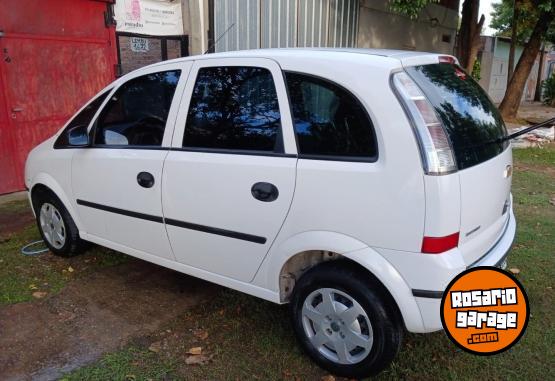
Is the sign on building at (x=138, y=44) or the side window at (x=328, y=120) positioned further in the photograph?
the sign on building at (x=138, y=44)

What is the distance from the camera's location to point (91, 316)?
11.0ft

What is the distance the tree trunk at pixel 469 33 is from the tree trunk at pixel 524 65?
Answer: 147cm

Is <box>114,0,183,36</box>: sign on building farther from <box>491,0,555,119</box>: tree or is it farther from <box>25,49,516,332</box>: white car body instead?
<box>491,0,555,119</box>: tree

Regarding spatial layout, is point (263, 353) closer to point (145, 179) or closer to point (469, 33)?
point (145, 179)

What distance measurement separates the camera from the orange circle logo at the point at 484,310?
2.32m

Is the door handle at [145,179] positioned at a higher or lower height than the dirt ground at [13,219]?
higher

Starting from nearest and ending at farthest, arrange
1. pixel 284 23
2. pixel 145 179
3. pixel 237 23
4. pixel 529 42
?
pixel 145 179 < pixel 237 23 < pixel 284 23 < pixel 529 42

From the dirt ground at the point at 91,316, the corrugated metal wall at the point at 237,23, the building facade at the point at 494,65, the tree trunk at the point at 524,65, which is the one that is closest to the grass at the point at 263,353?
the dirt ground at the point at 91,316

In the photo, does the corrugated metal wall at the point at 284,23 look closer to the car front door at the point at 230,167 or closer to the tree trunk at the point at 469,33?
the tree trunk at the point at 469,33

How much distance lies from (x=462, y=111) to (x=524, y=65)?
12.1m

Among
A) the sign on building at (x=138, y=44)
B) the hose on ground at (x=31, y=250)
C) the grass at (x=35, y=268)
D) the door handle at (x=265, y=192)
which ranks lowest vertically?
the grass at (x=35, y=268)

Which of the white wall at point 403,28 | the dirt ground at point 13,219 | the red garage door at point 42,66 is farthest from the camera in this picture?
the white wall at point 403,28

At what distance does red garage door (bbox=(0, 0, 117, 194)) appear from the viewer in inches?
233

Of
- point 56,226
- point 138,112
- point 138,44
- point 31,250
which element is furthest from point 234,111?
point 138,44
